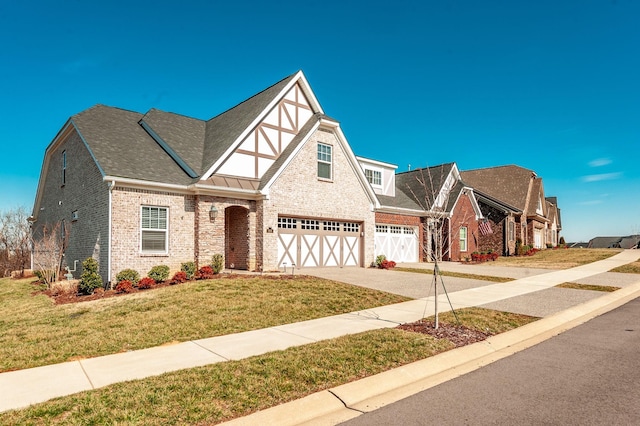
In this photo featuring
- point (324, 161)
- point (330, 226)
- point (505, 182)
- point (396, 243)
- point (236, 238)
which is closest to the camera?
point (236, 238)

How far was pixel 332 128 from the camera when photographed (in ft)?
69.3

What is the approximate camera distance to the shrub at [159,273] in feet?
50.8

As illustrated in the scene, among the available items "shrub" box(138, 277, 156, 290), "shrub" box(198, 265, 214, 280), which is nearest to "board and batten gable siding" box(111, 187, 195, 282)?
"shrub" box(138, 277, 156, 290)

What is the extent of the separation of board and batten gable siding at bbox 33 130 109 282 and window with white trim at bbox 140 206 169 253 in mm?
1303

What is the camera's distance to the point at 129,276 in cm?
1488

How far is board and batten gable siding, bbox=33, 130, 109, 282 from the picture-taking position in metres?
15.8

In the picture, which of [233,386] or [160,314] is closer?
[233,386]

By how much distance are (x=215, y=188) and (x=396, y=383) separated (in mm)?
12990

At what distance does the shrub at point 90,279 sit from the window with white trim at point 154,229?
6.17 feet

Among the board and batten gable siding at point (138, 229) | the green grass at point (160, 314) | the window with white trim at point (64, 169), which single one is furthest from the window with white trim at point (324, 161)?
the window with white trim at point (64, 169)

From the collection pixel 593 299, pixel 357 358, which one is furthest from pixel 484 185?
pixel 357 358

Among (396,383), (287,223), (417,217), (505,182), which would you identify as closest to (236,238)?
(287,223)

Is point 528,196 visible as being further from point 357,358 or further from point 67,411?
point 67,411

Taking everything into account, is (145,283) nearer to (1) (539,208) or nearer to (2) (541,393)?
(2) (541,393)
